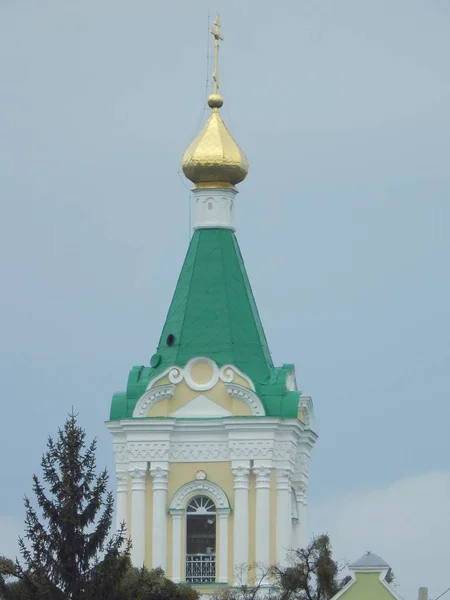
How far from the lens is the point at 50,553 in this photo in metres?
47.1

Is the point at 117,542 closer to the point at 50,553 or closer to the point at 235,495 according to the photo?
the point at 50,553

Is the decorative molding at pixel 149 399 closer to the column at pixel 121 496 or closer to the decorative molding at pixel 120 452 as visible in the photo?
the decorative molding at pixel 120 452

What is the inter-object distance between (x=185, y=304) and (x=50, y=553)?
10631 mm

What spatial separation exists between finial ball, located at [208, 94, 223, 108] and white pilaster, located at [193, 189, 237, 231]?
166 centimetres

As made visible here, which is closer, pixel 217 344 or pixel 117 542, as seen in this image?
pixel 117 542

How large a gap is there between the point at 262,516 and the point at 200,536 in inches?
47.5

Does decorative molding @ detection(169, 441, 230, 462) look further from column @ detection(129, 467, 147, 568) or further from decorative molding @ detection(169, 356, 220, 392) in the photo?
decorative molding @ detection(169, 356, 220, 392)

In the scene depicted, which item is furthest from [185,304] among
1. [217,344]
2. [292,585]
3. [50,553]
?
[50,553]

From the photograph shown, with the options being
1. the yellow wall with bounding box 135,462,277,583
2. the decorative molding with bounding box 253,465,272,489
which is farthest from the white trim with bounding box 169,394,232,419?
the decorative molding with bounding box 253,465,272,489

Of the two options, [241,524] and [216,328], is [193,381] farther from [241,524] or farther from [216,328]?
[241,524]

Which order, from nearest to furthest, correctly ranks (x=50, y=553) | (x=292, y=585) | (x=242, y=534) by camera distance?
(x=50, y=553)
(x=292, y=585)
(x=242, y=534)

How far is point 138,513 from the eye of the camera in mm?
56031

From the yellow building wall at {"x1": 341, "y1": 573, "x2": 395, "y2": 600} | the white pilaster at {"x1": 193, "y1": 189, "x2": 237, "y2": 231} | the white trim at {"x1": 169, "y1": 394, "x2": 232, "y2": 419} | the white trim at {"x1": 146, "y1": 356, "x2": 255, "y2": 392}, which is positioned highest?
the white pilaster at {"x1": 193, "y1": 189, "x2": 237, "y2": 231}

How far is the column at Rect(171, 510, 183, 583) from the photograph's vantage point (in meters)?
55.7
